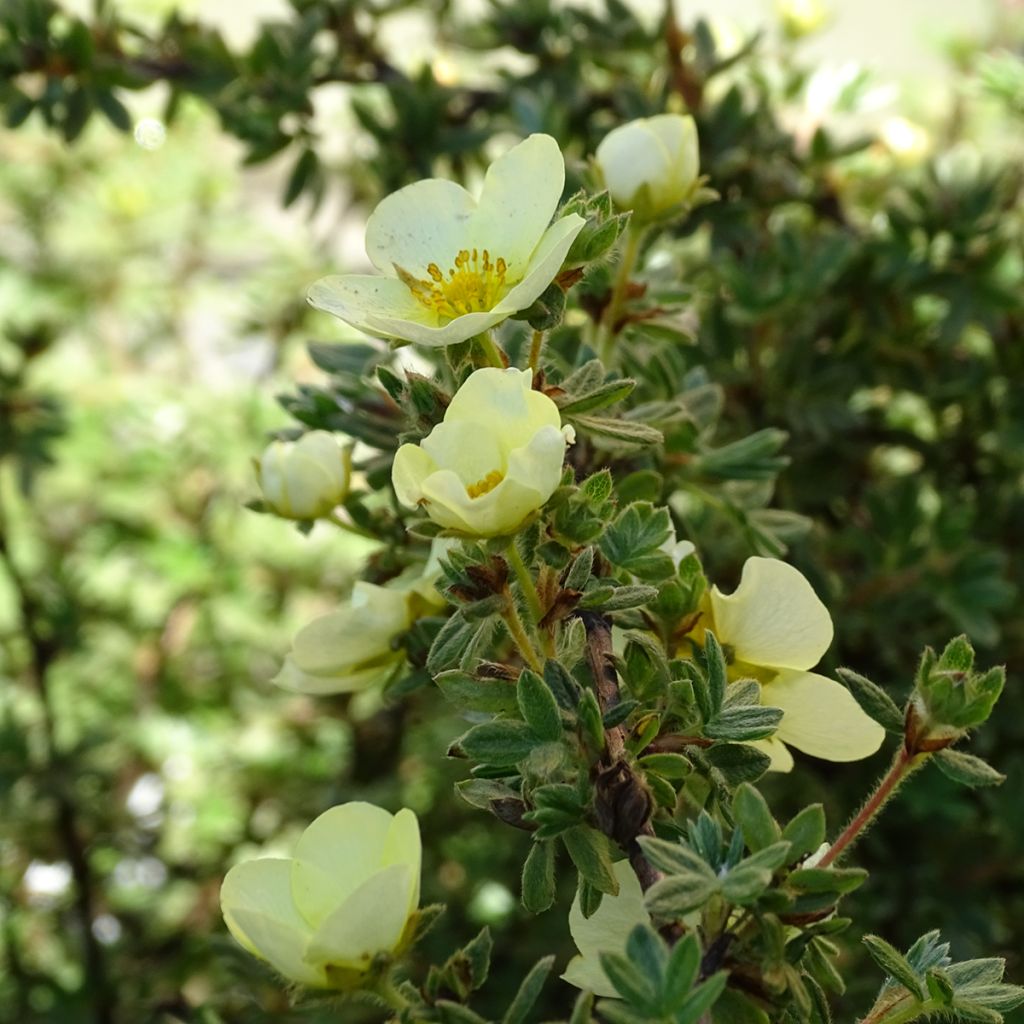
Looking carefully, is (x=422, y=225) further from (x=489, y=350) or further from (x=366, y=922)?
(x=366, y=922)

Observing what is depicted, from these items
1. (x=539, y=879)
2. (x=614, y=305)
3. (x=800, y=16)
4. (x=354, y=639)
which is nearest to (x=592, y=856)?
(x=539, y=879)

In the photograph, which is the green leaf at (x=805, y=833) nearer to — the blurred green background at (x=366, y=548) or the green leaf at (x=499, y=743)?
the green leaf at (x=499, y=743)

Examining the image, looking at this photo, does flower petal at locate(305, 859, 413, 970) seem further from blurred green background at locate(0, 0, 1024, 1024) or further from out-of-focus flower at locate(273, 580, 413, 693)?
blurred green background at locate(0, 0, 1024, 1024)

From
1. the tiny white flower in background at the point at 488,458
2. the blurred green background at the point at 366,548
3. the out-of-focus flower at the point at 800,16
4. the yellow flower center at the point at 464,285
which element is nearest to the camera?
the tiny white flower in background at the point at 488,458

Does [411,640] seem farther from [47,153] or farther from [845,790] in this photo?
[47,153]

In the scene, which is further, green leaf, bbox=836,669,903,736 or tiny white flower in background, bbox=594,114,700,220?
tiny white flower in background, bbox=594,114,700,220

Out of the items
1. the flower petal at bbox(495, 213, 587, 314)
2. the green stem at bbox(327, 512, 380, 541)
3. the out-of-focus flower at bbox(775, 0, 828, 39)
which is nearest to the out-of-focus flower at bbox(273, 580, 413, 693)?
the green stem at bbox(327, 512, 380, 541)

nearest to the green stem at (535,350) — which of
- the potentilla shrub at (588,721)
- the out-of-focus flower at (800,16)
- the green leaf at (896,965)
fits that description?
the potentilla shrub at (588,721)
